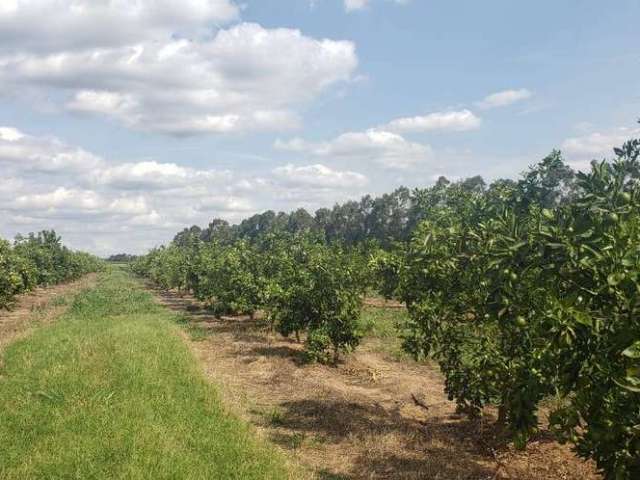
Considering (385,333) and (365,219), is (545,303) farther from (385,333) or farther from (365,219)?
(365,219)

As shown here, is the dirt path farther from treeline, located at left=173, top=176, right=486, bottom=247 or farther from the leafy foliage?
treeline, located at left=173, top=176, right=486, bottom=247

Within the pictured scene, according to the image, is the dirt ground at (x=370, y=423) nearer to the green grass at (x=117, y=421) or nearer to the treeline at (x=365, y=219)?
the green grass at (x=117, y=421)

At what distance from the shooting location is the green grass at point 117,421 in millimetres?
8609

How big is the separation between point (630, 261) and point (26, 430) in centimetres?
1049

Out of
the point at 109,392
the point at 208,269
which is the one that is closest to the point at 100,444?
the point at 109,392

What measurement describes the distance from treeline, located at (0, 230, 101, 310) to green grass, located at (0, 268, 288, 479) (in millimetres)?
10208

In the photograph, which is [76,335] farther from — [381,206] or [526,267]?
[381,206]

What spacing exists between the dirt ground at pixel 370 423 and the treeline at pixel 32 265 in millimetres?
12751

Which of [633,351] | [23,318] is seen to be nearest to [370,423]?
[633,351]

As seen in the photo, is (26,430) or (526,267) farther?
(26,430)

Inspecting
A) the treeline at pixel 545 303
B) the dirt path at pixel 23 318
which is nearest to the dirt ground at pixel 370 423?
the treeline at pixel 545 303

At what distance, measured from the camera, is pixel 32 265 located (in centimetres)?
4388

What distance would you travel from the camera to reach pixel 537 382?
6457 mm

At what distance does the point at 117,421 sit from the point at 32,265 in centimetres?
3861
